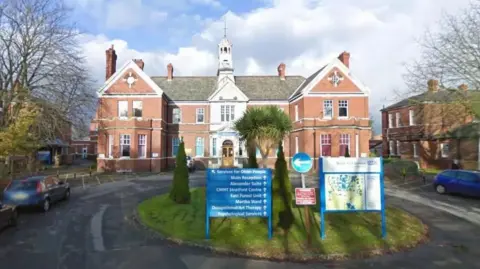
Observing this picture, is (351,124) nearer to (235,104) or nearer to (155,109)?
(235,104)

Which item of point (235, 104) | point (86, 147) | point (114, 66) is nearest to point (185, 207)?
point (235, 104)

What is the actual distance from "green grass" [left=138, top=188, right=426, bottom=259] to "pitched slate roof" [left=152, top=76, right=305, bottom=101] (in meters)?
28.3

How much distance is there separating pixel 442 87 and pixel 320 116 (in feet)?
46.1

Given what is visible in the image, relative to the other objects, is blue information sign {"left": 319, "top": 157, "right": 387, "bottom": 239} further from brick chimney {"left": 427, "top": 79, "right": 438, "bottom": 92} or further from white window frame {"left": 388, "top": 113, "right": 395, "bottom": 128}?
white window frame {"left": 388, "top": 113, "right": 395, "bottom": 128}

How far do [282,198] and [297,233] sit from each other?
3.88 feet

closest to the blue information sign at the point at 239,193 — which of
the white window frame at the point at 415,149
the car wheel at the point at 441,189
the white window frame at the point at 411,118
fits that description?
the car wheel at the point at 441,189

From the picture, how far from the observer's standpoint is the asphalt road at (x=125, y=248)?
7.91 meters

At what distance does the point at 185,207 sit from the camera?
1391cm

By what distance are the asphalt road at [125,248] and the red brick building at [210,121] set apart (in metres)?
19.6

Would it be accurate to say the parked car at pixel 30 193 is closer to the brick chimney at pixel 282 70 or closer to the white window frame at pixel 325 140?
the white window frame at pixel 325 140

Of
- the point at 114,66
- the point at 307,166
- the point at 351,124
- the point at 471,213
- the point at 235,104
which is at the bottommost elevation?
the point at 471,213

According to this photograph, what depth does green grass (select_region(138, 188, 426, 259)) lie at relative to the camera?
8742mm

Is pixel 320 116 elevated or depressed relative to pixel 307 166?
elevated

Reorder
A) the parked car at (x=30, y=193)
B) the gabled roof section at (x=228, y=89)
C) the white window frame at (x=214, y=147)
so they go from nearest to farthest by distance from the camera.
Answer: the parked car at (x=30, y=193), the gabled roof section at (x=228, y=89), the white window frame at (x=214, y=147)
